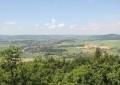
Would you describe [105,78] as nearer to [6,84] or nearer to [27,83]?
[27,83]

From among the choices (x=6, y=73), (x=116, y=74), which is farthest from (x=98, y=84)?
(x=6, y=73)

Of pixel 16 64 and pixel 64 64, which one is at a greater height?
pixel 16 64

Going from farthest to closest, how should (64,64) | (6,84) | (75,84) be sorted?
(64,64) → (75,84) → (6,84)

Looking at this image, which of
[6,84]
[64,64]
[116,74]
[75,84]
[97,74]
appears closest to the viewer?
[6,84]

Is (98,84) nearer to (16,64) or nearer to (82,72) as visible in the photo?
(82,72)

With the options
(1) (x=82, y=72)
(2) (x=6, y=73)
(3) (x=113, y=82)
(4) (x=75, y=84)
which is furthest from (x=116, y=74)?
(2) (x=6, y=73)

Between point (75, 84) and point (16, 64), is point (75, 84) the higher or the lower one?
the lower one

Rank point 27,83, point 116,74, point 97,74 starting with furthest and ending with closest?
point 116,74 < point 97,74 < point 27,83

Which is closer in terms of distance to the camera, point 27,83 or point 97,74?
point 27,83

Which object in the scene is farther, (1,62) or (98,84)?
(98,84)
